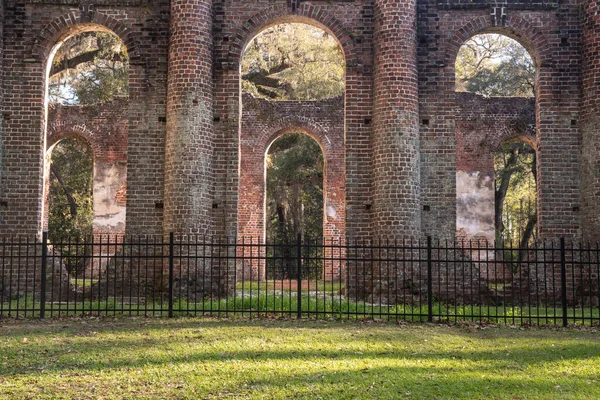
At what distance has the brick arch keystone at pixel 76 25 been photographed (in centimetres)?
1577

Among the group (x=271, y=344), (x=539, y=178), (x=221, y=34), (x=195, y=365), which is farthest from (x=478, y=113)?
(x=195, y=365)

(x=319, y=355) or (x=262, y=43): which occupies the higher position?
(x=262, y=43)

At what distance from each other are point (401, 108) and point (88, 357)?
943 centimetres

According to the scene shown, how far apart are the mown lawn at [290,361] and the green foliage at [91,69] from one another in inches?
579

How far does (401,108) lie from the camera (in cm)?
1520

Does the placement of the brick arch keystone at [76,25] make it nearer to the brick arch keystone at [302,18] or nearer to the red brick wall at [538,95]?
the brick arch keystone at [302,18]

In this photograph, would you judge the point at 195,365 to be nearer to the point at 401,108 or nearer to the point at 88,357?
the point at 88,357

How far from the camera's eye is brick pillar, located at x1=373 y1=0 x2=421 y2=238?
1505 centimetres

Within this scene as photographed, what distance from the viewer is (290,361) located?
308 inches

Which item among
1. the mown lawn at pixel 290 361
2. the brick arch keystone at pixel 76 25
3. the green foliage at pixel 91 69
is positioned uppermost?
the green foliage at pixel 91 69

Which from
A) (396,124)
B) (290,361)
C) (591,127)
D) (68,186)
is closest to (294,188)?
(68,186)

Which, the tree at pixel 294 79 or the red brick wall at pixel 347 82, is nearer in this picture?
the red brick wall at pixel 347 82

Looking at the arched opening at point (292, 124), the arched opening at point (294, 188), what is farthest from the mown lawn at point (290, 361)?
the arched opening at point (294, 188)

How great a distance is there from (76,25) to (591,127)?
464 inches
